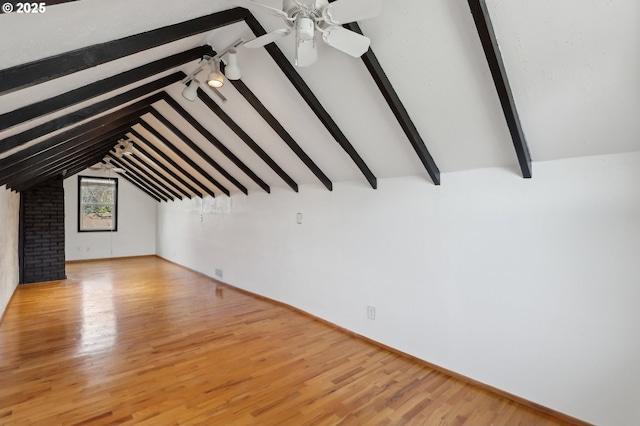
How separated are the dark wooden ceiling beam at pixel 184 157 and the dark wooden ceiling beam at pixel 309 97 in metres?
3.52

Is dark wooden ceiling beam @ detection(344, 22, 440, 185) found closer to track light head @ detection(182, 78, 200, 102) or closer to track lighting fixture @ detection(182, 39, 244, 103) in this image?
track lighting fixture @ detection(182, 39, 244, 103)

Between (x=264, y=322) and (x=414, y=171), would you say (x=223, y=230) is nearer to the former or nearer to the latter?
(x=264, y=322)

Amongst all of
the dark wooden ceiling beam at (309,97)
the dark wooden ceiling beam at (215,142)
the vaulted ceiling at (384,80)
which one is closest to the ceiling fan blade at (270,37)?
the vaulted ceiling at (384,80)

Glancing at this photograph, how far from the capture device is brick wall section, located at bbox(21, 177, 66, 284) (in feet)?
20.7

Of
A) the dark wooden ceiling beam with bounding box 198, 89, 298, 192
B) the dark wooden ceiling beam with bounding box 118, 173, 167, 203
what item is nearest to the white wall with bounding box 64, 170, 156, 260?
the dark wooden ceiling beam with bounding box 118, 173, 167, 203

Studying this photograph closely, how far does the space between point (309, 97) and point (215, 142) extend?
7.28 ft

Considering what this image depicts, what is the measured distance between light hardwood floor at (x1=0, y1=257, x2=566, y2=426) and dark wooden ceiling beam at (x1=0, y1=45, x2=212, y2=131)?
215cm

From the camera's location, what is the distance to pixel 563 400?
7.64 ft

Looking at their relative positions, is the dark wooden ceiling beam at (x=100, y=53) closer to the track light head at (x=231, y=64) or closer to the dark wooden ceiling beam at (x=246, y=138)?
the track light head at (x=231, y=64)

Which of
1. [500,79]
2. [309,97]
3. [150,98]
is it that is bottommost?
[500,79]

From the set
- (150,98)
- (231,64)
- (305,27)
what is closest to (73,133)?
(150,98)

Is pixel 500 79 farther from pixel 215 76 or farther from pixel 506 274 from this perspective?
pixel 215 76

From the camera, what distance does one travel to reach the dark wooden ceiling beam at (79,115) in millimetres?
2496

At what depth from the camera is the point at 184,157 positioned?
5625 millimetres
